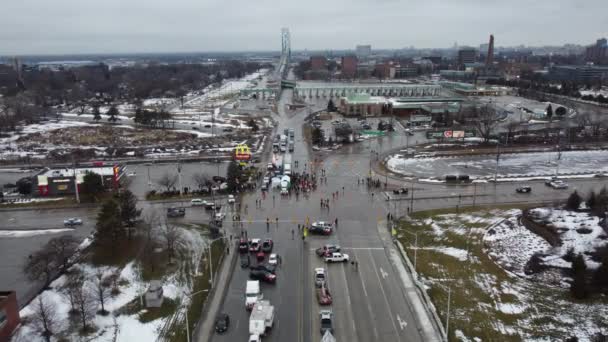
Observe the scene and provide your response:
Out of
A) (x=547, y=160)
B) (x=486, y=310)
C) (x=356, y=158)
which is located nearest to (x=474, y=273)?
(x=486, y=310)

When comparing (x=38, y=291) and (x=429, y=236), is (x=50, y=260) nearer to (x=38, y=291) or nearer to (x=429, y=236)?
(x=38, y=291)

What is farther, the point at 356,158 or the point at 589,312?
the point at 356,158

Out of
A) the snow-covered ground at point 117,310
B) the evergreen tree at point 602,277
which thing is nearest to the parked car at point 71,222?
the snow-covered ground at point 117,310

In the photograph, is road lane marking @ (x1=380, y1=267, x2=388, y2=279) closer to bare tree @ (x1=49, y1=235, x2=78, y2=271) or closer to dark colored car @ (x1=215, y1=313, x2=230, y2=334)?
dark colored car @ (x1=215, y1=313, x2=230, y2=334)

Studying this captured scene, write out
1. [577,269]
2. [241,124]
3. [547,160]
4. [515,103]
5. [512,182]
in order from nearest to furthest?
1. [577,269]
2. [512,182]
3. [547,160]
4. [241,124]
5. [515,103]

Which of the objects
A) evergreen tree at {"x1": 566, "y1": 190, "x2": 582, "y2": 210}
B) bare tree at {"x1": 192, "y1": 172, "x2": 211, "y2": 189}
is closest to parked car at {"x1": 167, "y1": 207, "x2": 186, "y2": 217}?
bare tree at {"x1": 192, "y1": 172, "x2": 211, "y2": 189}

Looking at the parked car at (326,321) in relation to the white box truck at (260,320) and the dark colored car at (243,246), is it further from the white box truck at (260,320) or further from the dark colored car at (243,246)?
the dark colored car at (243,246)

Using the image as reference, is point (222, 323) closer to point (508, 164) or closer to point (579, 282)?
point (579, 282)
